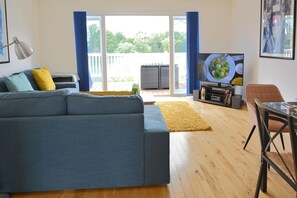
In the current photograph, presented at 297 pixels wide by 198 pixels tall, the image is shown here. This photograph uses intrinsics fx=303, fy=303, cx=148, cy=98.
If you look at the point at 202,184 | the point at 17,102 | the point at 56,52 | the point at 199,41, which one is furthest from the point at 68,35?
the point at 202,184

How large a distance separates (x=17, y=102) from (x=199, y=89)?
16.6 ft

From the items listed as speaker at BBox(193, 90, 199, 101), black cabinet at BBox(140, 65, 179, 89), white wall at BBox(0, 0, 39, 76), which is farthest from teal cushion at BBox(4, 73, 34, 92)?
black cabinet at BBox(140, 65, 179, 89)

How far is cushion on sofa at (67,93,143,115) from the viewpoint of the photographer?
2.43 metres

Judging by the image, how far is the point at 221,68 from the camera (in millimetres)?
6039

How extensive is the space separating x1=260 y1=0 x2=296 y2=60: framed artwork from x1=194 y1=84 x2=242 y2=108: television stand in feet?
3.17

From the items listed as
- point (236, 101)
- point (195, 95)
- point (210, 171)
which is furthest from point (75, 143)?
point (195, 95)

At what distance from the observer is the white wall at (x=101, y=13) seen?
21.8 feet

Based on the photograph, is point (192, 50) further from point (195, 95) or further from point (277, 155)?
point (277, 155)

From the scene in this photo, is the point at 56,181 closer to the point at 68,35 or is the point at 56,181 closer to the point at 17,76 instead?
the point at 17,76

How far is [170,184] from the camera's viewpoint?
2.66 metres

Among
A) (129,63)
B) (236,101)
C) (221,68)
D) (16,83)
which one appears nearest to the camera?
(16,83)

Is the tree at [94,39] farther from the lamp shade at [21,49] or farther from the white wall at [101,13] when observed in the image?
the lamp shade at [21,49]

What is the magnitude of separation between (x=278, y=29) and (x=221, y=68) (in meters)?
1.53

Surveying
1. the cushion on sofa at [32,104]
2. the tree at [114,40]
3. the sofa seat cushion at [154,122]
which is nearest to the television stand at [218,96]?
the sofa seat cushion at [154,122]
